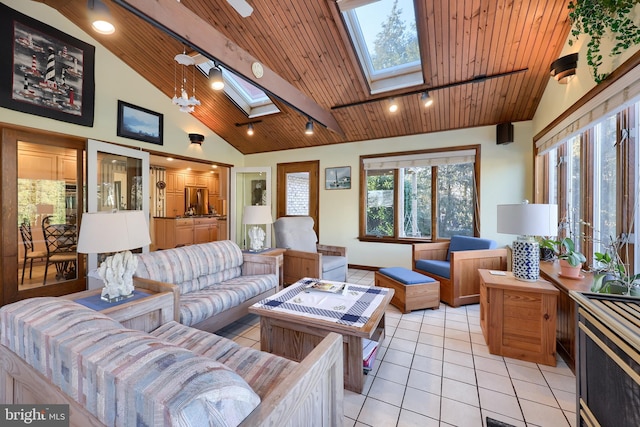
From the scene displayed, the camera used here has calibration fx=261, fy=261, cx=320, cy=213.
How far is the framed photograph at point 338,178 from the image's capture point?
4988 mm

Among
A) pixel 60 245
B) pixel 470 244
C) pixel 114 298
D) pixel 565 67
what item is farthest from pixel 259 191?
pixel 565 67

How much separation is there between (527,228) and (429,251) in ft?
5.58

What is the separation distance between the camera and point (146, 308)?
160 centimetres

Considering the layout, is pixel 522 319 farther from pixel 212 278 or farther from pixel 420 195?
pixel 212 278

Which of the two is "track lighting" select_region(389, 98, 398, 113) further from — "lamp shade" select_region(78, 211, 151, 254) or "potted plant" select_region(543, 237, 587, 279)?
"lamp shade" select_region(78, 211, 151, 254)

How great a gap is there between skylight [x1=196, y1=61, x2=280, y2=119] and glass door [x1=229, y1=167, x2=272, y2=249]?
128cm

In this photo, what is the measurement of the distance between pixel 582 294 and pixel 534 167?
3211 mm

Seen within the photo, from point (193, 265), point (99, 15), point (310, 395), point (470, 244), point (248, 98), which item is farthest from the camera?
point (248, 98)

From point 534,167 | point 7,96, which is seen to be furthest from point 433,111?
point 7,96

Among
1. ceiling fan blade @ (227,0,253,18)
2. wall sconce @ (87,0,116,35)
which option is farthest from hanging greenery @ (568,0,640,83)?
wall sconce @ (87,0,116,35)

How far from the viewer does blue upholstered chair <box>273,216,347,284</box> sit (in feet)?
11.0

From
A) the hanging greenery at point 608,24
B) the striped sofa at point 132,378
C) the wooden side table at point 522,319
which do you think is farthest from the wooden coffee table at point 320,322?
the hanging greenery at point 608,24

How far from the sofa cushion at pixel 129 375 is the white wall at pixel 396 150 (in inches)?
166

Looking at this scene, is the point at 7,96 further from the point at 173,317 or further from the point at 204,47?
the point at 173,317
